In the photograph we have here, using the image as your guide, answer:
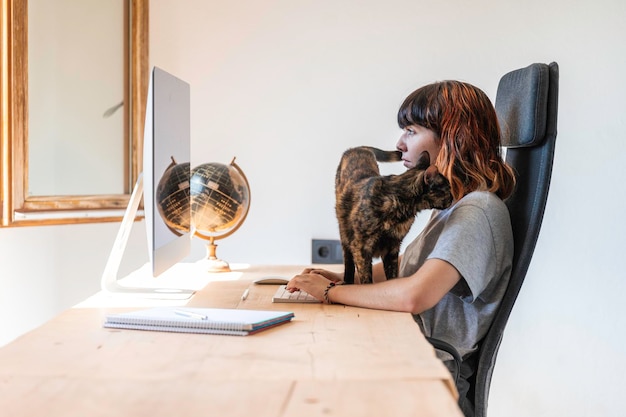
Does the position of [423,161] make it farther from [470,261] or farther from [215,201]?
[215,201]

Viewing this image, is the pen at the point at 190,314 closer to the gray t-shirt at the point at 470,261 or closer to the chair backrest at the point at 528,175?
Answer: the gray t-shirt at the point at 470,261

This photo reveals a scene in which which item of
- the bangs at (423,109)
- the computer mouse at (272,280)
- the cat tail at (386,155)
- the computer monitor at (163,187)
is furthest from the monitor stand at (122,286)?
the bangs at (423,109)

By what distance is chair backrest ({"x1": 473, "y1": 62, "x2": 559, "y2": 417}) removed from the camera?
1417 mm

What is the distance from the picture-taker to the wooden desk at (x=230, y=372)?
798 millimetres

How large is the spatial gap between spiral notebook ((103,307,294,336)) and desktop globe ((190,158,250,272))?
720mm

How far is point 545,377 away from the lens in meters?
2.37

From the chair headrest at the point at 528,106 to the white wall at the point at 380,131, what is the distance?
0.88 metres

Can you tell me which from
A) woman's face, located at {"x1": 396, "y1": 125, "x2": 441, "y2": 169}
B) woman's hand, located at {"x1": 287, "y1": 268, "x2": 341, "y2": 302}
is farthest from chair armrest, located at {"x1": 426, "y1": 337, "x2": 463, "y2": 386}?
woman's face, located at {"x1": 396, "y1": 125, "x2": 441, "y2": 169}

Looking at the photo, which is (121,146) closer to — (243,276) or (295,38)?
(295,38)

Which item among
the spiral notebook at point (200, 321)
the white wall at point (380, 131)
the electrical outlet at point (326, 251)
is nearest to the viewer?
the spiral notebook at point (200, 321)

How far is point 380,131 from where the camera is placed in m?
2.57

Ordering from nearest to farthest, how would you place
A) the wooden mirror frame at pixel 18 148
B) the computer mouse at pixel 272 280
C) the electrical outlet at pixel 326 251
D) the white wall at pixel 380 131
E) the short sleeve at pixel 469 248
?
1. the short sleeve at pixel 469 248
2. the computer mouse at pixel 272 280
3. the wooden mirror frame at pixel 18 148
4. the white wall at pixel 380 131
5. the electrical outlet at pixel 326 251

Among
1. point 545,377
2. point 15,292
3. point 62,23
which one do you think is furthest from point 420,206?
point 62,23

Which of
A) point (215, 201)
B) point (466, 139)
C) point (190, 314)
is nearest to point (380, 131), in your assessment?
point (215, 201)
